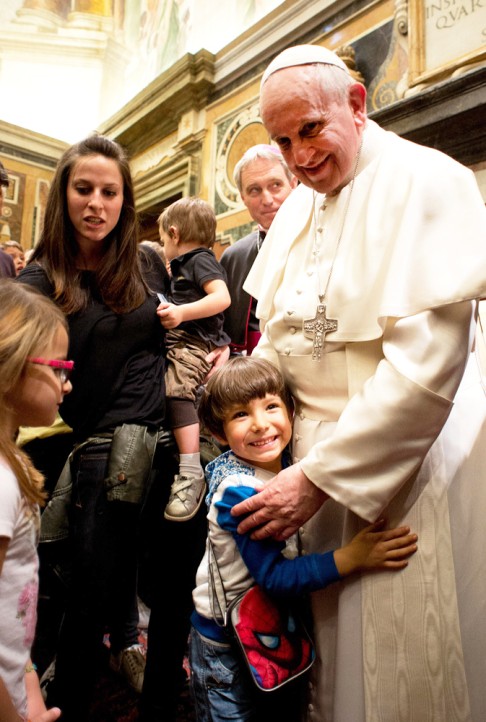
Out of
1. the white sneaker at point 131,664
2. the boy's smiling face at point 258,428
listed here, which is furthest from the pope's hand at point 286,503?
the white sneaker at point 131,664

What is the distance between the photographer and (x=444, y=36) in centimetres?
395

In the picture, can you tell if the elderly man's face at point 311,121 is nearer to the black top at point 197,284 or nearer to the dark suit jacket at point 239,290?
the black top at point 197,284

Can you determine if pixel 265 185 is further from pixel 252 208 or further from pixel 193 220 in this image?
pixel 193 220

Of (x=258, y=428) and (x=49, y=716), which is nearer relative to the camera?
(x=49, y=716)

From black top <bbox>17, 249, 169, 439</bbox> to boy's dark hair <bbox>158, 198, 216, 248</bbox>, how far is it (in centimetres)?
82

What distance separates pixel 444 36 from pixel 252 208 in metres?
2.52

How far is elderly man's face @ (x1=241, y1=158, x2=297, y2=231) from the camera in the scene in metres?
2.64

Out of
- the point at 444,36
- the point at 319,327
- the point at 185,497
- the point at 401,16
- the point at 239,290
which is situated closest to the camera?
the point at 319,327

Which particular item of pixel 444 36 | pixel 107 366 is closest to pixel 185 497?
pixel 107 366

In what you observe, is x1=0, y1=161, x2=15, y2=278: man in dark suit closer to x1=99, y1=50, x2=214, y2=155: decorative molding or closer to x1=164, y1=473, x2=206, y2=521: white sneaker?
x1=164, y1=473, x2=206, y2=521: white sneaker

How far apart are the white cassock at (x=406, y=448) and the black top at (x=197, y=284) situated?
1021 millimetres

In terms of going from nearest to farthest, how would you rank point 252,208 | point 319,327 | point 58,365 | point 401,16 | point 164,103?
point 58,365 < point 319,327 < point 252,208 < point 401,16 < point 164,103

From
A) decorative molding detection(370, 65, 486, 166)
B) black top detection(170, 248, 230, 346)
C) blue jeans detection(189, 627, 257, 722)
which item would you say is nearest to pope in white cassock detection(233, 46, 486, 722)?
blue jeans detection(189, 627, 257, 722)

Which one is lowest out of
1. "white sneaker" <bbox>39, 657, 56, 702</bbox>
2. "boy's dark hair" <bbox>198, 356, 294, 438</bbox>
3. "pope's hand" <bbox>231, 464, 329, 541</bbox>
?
"white sneaker" <bbox>39, 657, 56, 702</bbox>
